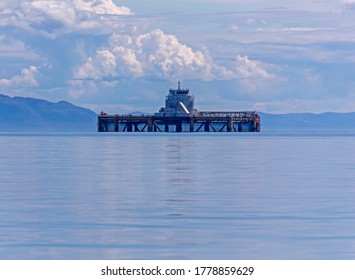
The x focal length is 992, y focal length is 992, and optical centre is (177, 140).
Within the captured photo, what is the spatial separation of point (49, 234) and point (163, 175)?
25.7 metres

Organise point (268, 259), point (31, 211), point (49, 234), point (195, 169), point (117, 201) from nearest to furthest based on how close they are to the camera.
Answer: point (268, 259) → point (49, 234) → point (31, 211) → point (117, 201) → point (195, 169)

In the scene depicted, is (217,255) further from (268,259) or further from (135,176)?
(135,176)

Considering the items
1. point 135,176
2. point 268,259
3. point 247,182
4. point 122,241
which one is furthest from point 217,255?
point 135,176

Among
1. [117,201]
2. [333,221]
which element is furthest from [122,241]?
[117,201]

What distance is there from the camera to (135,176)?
54.6 meters

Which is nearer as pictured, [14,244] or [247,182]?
[14,244]

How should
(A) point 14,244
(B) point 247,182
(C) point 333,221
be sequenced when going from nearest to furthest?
1. (A) point 14,244
2. (C) point 333,221
3. (B) point 247,182

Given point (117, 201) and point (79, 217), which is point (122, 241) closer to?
point (79, 217)

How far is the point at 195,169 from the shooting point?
61.6 meters

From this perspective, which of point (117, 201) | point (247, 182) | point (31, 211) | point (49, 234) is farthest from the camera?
point (247, 182)

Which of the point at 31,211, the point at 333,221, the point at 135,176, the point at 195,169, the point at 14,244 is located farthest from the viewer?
the point at 195,169

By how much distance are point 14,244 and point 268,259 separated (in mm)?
7323

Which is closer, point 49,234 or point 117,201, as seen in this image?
point 49,234

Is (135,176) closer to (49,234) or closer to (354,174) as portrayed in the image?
(354,174)
